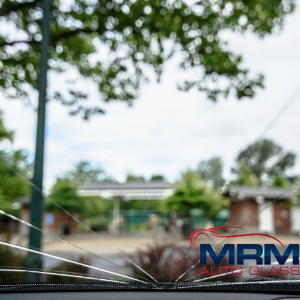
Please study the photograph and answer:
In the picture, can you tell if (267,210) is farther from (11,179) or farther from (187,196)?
(187,196)

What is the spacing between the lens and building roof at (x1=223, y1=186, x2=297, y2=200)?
310 centimetres

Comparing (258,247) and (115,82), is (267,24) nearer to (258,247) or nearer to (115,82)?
(115,82)

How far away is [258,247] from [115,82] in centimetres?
522

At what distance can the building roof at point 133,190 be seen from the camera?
902 cm

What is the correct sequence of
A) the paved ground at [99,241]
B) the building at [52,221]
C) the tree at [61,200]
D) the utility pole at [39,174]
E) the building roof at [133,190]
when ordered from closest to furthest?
1. the paved ground at [99,241]
2. the utility pole at [39,174]
3. the building at [52,221]
4. the tree at [61,200]
5. the building roof at [133,190]

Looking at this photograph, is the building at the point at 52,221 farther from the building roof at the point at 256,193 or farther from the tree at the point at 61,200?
the building roof at the point at 256,193

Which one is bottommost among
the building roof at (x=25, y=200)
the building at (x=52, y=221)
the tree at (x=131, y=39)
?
the building at (x=52, y=221)

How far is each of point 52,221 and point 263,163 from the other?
10.2 feet

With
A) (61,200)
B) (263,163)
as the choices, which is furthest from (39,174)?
(263,163)

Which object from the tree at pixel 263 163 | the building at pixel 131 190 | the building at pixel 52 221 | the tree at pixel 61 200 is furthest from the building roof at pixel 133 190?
the tree at pixel 263 163

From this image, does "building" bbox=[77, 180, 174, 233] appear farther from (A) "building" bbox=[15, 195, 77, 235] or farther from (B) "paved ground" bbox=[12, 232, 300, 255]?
(B) "paved ground" bbox=[12, 232, 300, 255]

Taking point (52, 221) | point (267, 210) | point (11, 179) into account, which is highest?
point (11, 179)

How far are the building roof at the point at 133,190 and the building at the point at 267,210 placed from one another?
469cm

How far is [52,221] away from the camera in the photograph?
14.4ft
